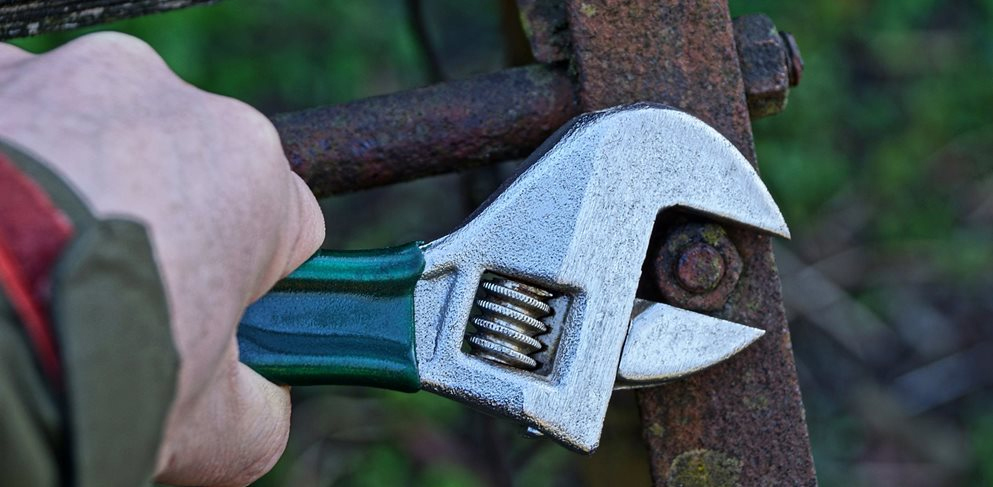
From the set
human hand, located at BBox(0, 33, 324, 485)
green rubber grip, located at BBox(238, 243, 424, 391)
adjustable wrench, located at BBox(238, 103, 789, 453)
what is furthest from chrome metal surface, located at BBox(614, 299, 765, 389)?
human hand, located at BBox(0, 33, 324, 485)

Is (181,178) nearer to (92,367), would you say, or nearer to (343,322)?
(92,367)

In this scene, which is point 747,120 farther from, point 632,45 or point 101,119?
point 101,119

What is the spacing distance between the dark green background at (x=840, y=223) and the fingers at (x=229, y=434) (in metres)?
1.23

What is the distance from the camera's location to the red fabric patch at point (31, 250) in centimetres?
43

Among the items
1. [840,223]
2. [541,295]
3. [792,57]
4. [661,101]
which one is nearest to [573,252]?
[541,295]

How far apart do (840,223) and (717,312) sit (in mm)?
1400

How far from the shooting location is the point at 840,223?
211 cm

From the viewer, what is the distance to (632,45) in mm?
811

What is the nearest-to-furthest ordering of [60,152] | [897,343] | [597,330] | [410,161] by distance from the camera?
[60,152] < [597,330] < [410,161] < [897,343]

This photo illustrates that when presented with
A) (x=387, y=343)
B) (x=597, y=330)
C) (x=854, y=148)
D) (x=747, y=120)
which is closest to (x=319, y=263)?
(x=387, y=343)

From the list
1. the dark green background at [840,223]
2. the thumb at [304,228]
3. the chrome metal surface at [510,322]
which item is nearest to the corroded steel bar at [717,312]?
the chrome metal surface at [510,322]

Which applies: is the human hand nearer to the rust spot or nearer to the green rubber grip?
the green rubber grip

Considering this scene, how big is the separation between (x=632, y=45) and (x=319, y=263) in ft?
0.95

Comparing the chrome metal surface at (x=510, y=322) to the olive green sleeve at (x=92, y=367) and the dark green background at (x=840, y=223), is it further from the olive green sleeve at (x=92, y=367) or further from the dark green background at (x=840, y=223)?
the dark green background at (x=840, y=223)
